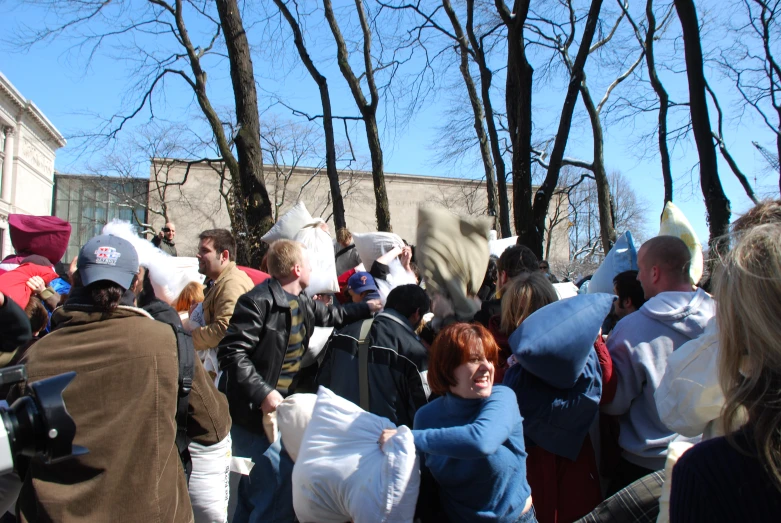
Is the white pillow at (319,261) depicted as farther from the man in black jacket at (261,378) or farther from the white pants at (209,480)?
the white pants at (209,480)

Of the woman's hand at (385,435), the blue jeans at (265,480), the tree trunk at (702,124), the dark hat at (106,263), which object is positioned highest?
the tree trunk at (702,124)

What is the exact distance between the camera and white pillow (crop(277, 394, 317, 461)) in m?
2.99

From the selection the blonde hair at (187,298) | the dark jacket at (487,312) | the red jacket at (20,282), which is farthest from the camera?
the blonde hair at (187,298)

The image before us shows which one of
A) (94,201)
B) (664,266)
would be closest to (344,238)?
(664,266)

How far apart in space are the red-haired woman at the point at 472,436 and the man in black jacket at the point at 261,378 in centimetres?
97

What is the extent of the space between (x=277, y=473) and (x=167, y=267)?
1.43 m

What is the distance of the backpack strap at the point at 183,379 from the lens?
2.32 meters

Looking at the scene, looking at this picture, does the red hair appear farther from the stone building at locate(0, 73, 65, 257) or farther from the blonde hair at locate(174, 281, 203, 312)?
the stone building at locate(0, 73, 65, 257)

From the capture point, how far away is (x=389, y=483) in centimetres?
244

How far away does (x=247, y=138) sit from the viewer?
7.87 m

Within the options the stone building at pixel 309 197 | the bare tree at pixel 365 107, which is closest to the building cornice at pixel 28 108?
the stone building at pixel 309 197

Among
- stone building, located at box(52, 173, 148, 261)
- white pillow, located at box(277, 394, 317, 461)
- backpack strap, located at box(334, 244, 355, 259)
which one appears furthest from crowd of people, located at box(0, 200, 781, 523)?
stone building, located at box(52, 173, 148, 261)

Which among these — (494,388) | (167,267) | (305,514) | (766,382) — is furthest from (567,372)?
(167,267)

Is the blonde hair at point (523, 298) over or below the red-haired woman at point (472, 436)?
over
